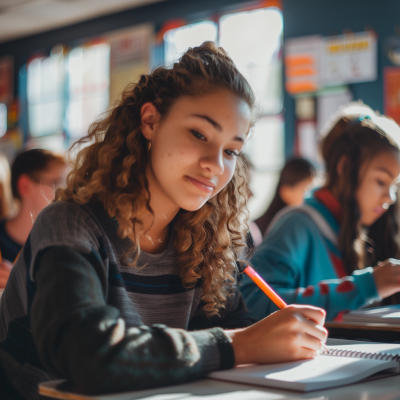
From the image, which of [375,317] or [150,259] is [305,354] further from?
[375,317]

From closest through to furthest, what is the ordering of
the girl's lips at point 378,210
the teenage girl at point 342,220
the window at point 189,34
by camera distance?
1. the teenage girl at point 342,220
2. the girl's lips at point 378,210
3. the window at point 189,34

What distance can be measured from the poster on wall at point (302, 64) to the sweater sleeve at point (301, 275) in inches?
122

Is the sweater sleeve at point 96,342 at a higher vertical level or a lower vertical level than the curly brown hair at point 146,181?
lower

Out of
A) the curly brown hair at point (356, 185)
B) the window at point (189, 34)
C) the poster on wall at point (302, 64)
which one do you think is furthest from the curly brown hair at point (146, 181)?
the window at point (189, 34)

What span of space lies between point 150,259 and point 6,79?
668cm

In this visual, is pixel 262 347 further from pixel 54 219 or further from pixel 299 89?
pixel 299 89

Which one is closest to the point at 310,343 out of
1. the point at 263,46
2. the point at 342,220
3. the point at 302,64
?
the point at 342,220

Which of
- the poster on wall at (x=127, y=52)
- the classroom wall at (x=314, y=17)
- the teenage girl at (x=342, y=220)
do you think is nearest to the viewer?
the teenage girl at (x=342, y=220)

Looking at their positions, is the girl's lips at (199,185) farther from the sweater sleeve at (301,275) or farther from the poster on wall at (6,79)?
the poster on wall at (6,79)

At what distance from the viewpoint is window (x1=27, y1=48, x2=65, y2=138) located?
20.6ft

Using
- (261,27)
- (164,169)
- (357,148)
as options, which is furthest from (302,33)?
(164,169)

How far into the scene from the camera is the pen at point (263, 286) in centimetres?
97

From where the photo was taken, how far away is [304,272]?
159cm

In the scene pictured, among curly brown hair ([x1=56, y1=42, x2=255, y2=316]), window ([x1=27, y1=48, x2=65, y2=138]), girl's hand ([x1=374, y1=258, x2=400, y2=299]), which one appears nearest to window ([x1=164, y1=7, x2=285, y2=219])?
window ([x1=27, y1=48, x2=65, y2=138])
